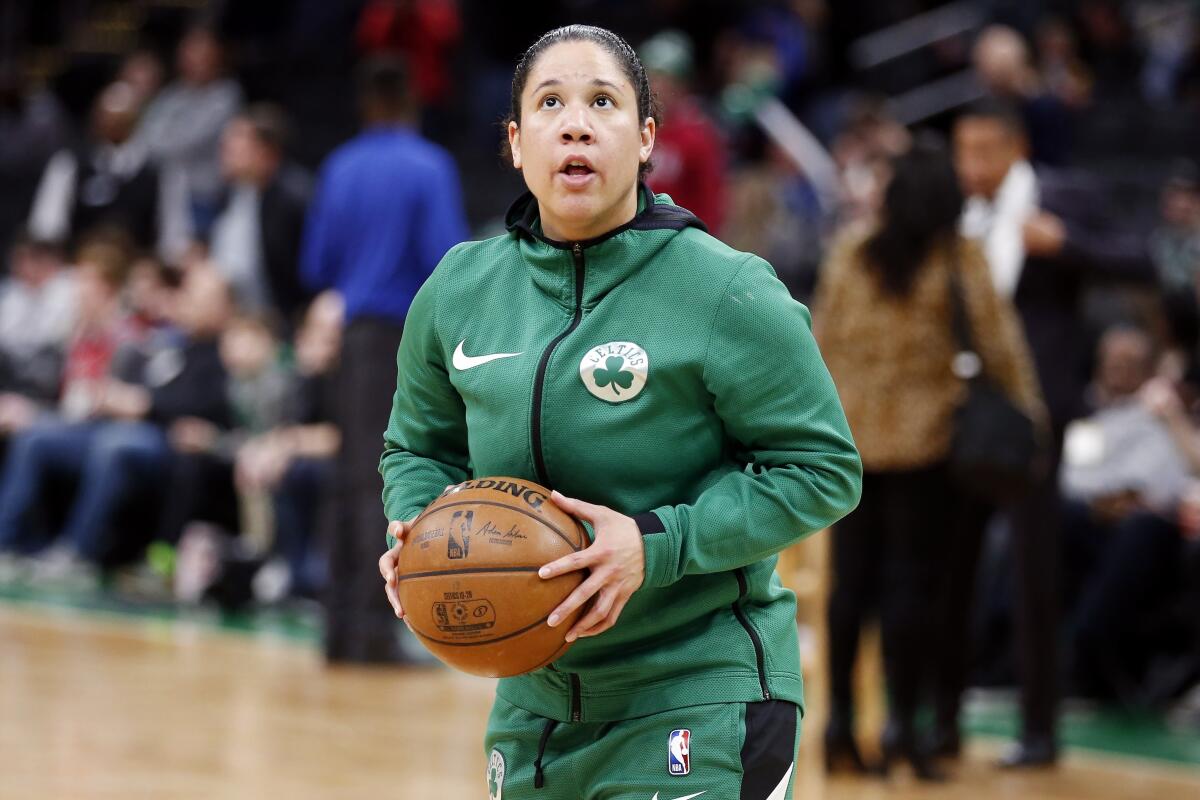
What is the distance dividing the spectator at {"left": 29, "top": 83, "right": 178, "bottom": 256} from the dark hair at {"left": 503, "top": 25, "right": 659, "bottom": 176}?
10062mm

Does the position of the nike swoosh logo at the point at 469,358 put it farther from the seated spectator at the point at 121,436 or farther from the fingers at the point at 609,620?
the seated spectator at the point at 121,436

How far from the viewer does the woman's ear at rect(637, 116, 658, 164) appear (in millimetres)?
2533

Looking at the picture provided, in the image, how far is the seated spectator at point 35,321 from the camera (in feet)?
38.0

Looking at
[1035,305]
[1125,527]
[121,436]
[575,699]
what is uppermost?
[1035,305]

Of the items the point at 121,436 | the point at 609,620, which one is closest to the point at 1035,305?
the point at 609,620

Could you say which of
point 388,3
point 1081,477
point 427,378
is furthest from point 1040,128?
point 427,378

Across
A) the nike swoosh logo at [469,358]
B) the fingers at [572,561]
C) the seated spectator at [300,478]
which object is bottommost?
the seated spectator at [300,478]

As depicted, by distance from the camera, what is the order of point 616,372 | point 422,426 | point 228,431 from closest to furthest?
point 616,372 < point 422,426 < point 228,431

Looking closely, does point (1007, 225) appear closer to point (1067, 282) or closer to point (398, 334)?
point (1067, 282)

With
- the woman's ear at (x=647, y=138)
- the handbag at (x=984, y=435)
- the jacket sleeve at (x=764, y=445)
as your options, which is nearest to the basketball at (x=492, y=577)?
the jacket sleeve at (x=764, y=445)

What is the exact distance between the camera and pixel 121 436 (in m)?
10.4

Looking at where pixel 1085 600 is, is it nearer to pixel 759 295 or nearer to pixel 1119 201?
pixel 1119 201

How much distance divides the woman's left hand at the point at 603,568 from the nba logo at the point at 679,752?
198 millimetres

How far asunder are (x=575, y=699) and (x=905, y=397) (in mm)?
3200
